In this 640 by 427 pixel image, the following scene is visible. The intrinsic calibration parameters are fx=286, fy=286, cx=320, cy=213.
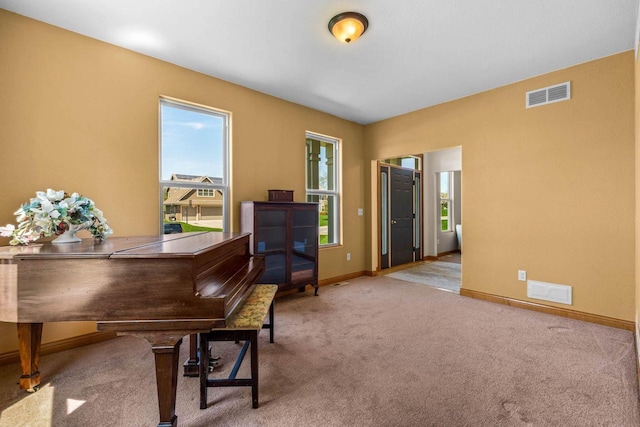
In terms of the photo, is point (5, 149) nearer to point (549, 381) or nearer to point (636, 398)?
point (549, 381)

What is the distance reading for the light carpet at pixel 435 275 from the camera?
4488mm

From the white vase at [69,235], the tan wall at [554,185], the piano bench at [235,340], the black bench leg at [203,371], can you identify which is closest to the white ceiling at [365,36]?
the tan wall at [554,185]

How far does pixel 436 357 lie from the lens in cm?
228

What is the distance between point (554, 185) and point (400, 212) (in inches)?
115

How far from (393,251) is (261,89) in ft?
12.5

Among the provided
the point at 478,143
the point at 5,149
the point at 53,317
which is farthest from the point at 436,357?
the point at 5,149

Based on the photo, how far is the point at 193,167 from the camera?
3.24 m

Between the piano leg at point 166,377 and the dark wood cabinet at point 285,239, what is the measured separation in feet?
6.22

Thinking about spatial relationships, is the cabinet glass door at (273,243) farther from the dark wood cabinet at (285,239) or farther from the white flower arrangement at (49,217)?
the white flower arrangement at (49,217)

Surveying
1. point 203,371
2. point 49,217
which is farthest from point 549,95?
point 49,217

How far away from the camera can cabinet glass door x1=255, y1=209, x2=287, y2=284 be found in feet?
11.4

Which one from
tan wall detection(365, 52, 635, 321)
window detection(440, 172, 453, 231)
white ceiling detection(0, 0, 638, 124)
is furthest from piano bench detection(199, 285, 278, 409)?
window detection(440, 172, 453, 231)

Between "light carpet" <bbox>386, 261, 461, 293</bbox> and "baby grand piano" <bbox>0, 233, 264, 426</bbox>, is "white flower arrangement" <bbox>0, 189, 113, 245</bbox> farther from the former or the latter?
"light carpet" <bbox>386, 261, 461, 293</bbox>

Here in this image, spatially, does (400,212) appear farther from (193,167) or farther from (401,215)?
(193,167)
